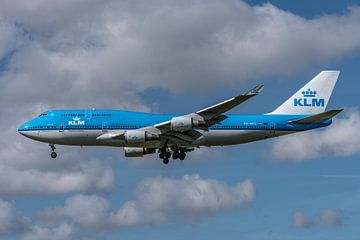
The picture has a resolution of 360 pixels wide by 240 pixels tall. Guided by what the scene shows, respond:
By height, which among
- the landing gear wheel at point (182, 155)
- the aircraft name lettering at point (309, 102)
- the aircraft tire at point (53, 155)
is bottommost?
the landing gear wheel at point (182, 155)

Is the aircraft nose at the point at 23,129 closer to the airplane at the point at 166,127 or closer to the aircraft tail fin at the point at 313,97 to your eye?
the airplane at the point at 166,127

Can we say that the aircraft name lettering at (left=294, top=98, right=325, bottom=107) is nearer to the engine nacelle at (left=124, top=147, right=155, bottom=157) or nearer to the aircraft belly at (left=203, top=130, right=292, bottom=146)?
the aircraft belly at (left=203, top=130, right=292, bottom=146)

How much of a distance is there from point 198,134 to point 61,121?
51.3ft

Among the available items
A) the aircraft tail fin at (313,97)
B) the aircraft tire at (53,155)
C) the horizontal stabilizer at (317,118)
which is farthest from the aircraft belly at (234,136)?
the aircraft tire at (53,155)

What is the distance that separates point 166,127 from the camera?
69188mm

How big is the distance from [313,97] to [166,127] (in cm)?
2176

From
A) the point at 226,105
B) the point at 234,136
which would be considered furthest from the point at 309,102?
the point at 226,105

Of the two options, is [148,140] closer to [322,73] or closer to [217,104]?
[217,104]

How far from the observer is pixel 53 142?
71.9 meters

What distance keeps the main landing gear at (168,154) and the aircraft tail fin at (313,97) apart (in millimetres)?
12434

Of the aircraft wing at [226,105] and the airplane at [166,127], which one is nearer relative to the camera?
the aircraft wing at [226,105]

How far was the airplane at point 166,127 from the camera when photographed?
68938mm

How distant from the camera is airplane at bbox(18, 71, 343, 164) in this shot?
226 feet

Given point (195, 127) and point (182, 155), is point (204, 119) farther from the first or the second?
point (182, 155)
